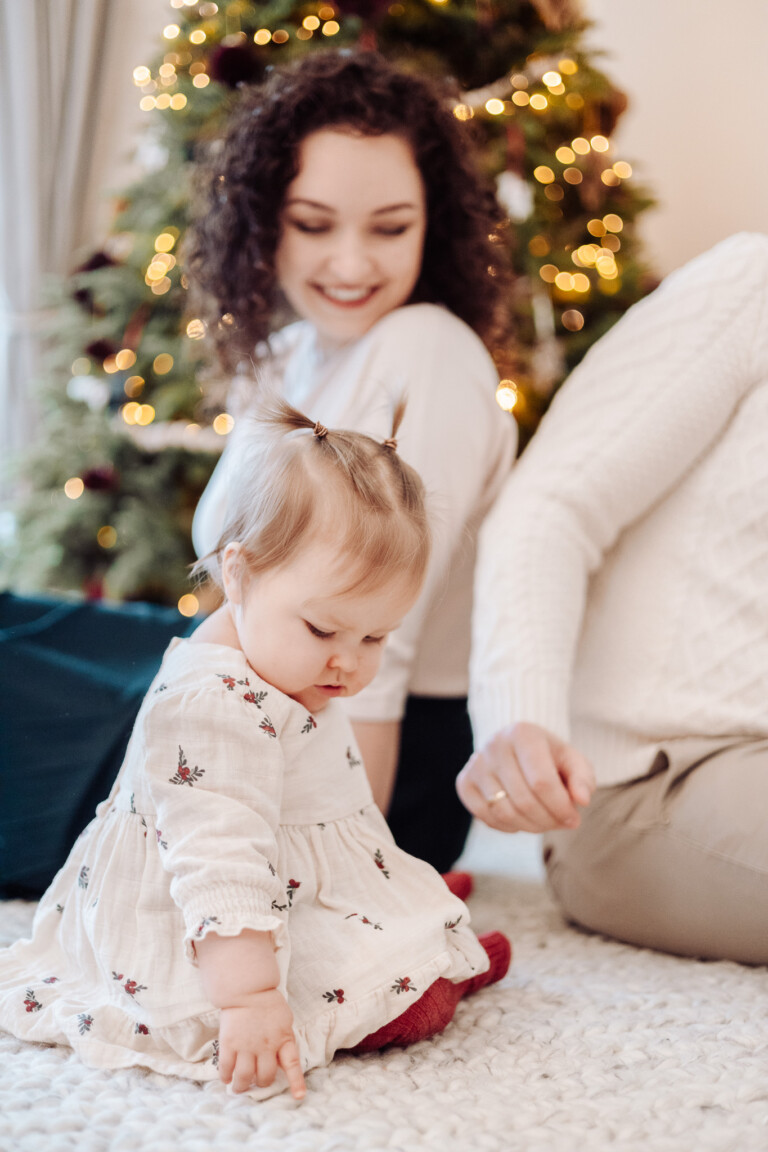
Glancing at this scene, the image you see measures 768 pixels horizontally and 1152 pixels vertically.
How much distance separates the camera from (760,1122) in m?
0.62

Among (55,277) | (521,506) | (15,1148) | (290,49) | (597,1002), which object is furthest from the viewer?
(55,277)

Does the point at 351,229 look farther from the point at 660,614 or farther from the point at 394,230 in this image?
the point at 660,614

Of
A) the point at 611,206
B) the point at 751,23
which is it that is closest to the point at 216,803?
the point at 611,206

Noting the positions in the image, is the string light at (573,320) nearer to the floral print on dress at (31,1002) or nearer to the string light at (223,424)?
the string light at (223,424)

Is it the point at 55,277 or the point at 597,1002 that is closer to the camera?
the point at 597,1002

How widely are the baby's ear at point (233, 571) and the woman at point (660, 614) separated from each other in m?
0.29

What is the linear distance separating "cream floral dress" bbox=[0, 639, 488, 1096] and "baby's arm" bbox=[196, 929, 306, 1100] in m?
0.02

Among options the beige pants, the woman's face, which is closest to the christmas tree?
the woman's face

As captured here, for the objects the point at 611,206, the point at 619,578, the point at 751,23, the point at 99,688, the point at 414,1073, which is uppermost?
the point at 751,23

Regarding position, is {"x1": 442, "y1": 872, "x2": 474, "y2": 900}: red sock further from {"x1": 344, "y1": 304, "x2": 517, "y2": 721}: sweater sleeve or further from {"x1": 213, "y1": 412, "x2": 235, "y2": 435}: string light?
{"x1": 213, "y1": 412, "x2": 235, "y2": 435}: string light

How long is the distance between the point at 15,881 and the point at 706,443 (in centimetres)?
83

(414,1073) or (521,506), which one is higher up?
(521,506)

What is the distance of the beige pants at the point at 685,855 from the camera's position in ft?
2.91

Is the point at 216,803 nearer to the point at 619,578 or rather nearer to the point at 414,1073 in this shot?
the point at 414,1073
